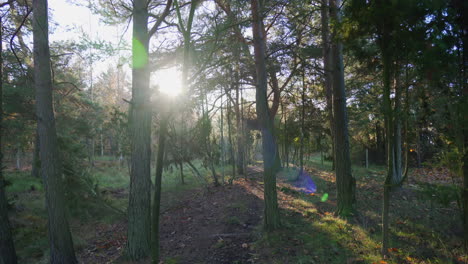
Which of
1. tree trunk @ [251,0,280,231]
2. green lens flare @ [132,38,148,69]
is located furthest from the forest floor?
green lens flare @ [132,38,148,69]

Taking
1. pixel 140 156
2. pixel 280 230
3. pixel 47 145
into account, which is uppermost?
pixel 47 145

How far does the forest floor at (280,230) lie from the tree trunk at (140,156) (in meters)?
0.60

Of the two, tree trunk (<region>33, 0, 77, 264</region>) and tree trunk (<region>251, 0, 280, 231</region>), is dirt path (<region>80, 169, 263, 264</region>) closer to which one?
tree trunk (<region>251, 0, 280, 231</region>)

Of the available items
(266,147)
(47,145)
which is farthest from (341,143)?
(47,145)

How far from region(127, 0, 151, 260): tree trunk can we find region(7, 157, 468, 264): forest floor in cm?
60

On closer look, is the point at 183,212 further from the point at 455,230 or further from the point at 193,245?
the point at 455,230

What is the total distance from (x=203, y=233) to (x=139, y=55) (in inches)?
175

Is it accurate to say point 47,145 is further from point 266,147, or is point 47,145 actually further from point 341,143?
point 341,143

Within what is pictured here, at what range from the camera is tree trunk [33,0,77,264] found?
543 centimetres

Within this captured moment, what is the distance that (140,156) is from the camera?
5270mm

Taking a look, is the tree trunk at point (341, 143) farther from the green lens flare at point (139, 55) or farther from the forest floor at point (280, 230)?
the green lens flare at point (139, 55)

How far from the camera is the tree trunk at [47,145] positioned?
5.43 metres

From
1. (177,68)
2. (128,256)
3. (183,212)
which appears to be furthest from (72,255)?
(177,68)

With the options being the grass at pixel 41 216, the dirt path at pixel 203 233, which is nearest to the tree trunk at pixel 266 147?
the dirt path at pixel 203 233
